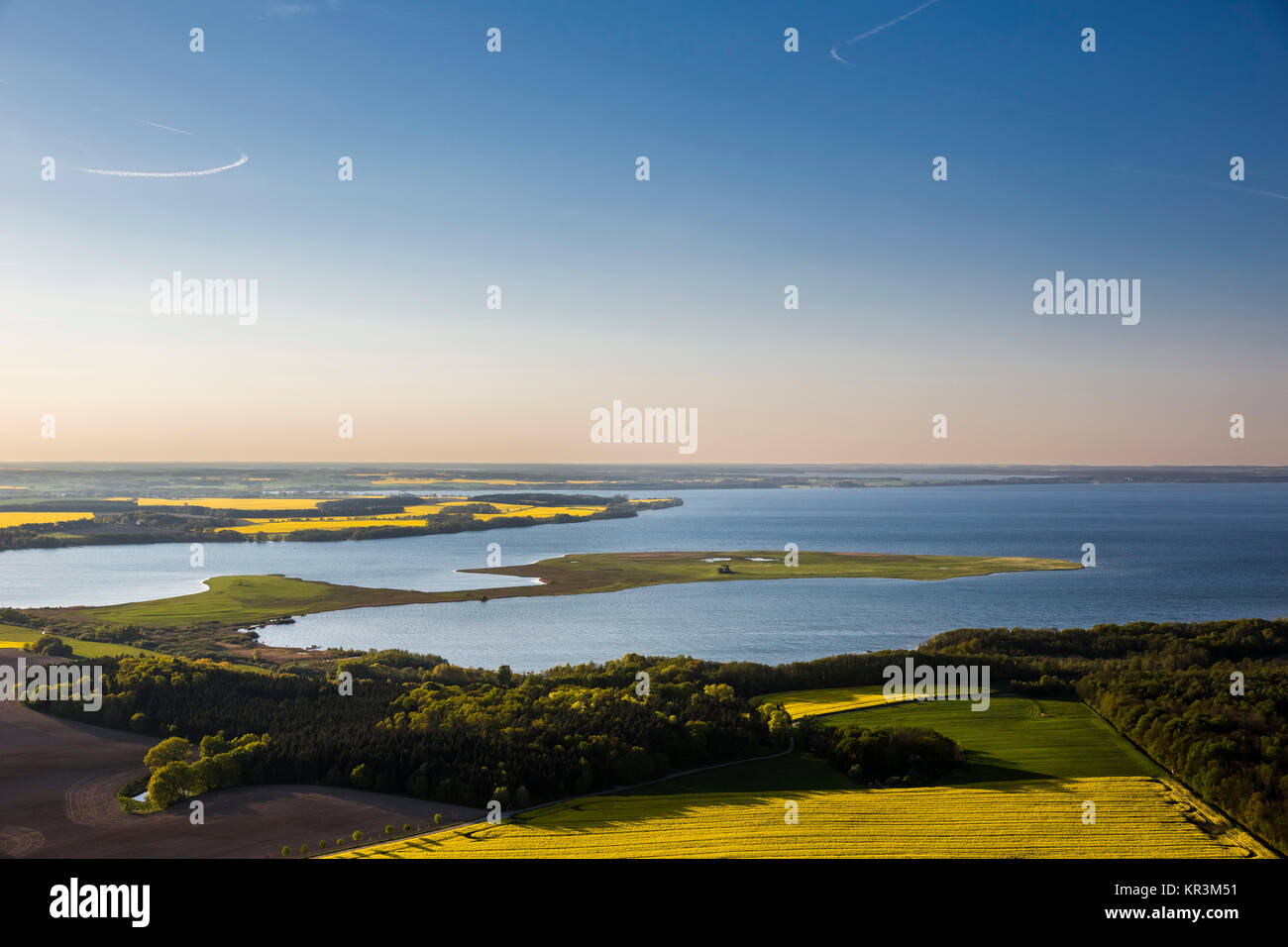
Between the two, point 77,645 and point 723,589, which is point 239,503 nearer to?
point 723,589

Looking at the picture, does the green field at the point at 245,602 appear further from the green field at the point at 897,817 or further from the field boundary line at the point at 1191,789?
the field boundary line at the point at 1191,789

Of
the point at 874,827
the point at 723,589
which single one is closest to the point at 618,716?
the point at 874,827

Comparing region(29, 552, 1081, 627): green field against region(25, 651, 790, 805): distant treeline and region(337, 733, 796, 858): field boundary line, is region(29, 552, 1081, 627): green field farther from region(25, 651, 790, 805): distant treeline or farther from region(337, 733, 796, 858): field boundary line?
region(337, 733, 796, 858): field boundary line

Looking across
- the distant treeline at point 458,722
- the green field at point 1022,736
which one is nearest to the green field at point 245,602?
the distant treeline at point 458,722

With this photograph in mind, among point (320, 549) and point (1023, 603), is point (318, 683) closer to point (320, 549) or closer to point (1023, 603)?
point (1023, 603)

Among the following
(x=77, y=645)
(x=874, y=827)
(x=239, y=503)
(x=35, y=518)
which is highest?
(x=239, y=503)

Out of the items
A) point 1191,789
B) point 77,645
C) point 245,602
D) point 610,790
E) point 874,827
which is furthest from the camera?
point 245,602
